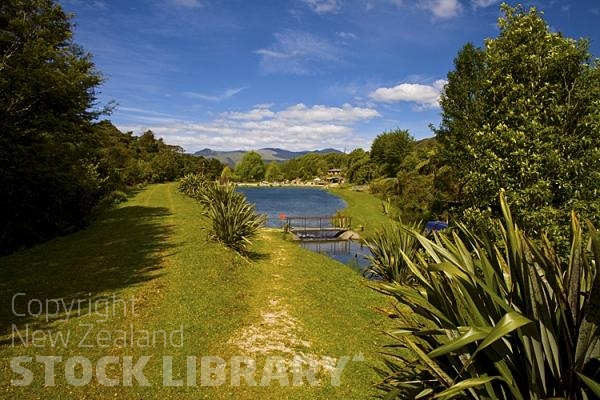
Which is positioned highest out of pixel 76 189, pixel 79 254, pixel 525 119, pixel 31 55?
pixel 31 55

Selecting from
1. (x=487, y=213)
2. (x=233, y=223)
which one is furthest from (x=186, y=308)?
(x=487, y=213)

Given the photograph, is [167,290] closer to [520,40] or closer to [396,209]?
[520,40]

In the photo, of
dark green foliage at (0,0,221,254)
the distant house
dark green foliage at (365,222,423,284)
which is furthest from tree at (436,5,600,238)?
the distant house

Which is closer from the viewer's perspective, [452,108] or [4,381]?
[4,381]

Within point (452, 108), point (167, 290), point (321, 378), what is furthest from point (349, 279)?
point (452, 108)

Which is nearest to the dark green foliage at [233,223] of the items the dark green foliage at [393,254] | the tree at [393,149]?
the dark green foliage at [393,254]

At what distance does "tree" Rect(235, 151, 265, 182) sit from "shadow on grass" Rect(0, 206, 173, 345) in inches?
4414

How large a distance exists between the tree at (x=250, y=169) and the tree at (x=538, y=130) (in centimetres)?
11973

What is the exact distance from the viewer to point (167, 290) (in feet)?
26.8

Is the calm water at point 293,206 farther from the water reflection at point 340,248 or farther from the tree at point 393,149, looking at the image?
the tree at point 393,149

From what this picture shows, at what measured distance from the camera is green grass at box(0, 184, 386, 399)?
493 cm

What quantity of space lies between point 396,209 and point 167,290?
33732mm

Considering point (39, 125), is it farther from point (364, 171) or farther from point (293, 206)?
point (364, 171)

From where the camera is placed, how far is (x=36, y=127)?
13.0 m
